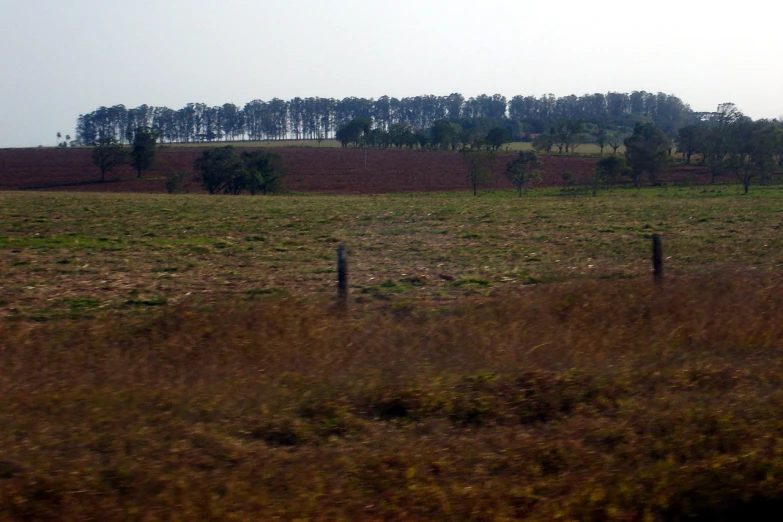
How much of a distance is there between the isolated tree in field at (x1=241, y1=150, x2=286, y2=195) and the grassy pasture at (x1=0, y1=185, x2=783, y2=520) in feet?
112

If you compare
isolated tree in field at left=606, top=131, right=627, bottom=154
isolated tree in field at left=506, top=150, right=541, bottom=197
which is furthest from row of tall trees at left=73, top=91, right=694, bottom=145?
isolated tree in field at left=506, top=150, right=541, bottom=197

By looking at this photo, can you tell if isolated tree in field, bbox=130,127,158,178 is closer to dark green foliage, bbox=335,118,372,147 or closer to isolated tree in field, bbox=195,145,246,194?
isolated tree in field, bbox=195,145,246,194

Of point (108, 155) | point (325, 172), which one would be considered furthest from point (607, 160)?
point (108, 155)

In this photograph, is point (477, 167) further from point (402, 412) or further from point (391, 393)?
point (402, 412)

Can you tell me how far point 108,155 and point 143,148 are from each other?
330 cm

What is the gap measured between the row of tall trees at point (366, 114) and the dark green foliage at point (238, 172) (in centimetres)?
7707

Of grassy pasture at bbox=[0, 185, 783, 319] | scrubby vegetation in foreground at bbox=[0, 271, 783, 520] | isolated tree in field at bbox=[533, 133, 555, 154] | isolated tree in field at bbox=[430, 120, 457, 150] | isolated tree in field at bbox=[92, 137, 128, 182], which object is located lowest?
scrubby vegetation in foreground at bbox=[0, 271, 783, 520]

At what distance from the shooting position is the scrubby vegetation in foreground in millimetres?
4949

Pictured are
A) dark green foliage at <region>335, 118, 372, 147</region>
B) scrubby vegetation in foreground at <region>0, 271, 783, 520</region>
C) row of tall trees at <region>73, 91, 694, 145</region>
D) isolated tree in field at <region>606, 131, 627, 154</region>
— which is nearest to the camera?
scrubby vegetation in foreground at <region>0, 271, 783, 520</region>

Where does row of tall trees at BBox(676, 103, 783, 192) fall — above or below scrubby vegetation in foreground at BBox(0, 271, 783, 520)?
above

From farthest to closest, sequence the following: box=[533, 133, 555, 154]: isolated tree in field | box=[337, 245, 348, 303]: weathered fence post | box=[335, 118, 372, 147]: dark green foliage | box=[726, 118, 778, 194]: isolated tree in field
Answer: box=[335, 118, 372, 147]: dark green foliage, box=[533, 133, 555, 154]: isolated tree in field, box=[726, 118, 778, 194]: isolated tree in field, box=[337, 245, 348, 303]: weathered fence post

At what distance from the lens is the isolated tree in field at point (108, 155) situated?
60.5 metres

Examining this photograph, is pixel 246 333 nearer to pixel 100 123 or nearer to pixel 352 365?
pixel 352 365

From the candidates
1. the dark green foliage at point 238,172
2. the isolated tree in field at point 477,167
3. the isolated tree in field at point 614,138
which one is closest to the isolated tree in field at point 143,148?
the dark green foliage at point 238,172
